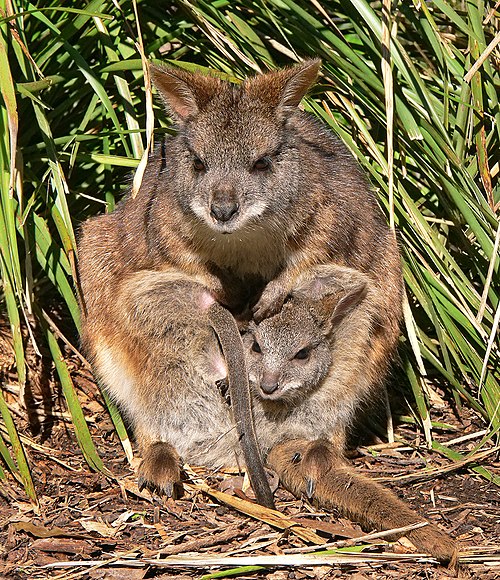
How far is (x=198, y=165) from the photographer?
14.2ft

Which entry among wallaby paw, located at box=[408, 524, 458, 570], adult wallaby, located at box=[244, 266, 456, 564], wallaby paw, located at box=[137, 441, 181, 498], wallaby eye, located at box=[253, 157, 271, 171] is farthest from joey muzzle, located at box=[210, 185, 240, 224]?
wallaby paw, located at box=[408, 524, 458, 570]

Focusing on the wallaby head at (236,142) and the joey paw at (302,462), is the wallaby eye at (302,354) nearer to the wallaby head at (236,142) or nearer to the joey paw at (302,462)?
the joey paw at (302,462)

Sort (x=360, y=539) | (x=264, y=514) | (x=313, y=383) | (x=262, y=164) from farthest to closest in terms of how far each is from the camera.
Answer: (x=313, y=383) → (x=262, y=164) → (x=264, y=514) → (x=360, y=539)

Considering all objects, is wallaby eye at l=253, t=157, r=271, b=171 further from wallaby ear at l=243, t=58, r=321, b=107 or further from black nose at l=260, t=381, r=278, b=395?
black nose at l=260, t=381, r=278, b=395

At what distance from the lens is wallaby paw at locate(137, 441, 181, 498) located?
437 cm

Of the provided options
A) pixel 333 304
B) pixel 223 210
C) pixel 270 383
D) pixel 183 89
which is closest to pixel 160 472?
pixel 270 383

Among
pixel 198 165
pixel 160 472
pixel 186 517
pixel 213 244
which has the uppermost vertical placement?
pixel 198 165

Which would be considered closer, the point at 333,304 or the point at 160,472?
the point at 160,472

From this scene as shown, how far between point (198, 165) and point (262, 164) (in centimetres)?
28

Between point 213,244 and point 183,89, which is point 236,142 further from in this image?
point 213,244

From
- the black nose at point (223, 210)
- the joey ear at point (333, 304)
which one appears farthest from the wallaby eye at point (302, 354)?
the black nose at point (223, 210)

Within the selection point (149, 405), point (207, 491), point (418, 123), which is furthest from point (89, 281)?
point (418, 123)

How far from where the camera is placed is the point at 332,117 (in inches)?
206

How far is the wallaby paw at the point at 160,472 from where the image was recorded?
4.37 metres
